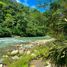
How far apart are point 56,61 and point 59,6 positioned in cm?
87

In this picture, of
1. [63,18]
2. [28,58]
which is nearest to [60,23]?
[63,18]

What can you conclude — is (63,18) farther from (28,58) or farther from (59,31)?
(28,58)

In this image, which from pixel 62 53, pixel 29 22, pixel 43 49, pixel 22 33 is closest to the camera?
pixel 62 53

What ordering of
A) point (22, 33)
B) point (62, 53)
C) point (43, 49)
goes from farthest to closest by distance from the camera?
1. point (22, 33)
2. point (43, 49)
3. point (62, 53)

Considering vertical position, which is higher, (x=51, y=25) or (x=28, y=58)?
(x=51, y=25)

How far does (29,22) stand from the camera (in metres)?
21.9

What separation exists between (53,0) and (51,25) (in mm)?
405

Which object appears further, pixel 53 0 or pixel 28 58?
pixel 28 58

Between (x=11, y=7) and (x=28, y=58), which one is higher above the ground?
(x=11, y=7)

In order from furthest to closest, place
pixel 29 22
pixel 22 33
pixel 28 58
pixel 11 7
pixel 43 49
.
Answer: pixel 11 7 < pixel 29 22 < pixel 22 33 < pixel 28 58 < pixel 43 49

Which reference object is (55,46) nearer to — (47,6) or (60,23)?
(60,23)

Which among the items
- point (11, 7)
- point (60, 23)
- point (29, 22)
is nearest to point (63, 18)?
point (60, 23)

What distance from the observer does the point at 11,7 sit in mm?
23812

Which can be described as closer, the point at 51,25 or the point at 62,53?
the point at 62,53
